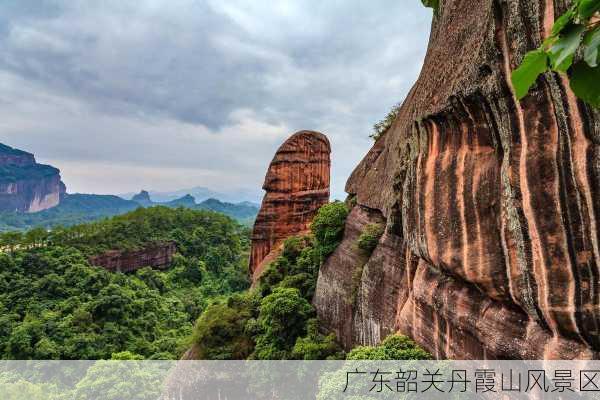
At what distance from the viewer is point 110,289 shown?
3033cm

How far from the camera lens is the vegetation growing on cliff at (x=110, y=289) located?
81.7 ft

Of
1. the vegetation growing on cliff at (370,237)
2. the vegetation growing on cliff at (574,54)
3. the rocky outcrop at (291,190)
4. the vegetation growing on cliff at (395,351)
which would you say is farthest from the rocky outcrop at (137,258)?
the vegetation growing on cliff at (574,54)

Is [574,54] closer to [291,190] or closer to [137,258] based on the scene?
[291,190]

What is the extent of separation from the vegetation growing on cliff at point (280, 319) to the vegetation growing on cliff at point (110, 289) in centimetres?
376

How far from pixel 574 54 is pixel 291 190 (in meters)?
24.8

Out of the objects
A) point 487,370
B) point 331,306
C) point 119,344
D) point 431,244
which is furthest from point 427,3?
point 119,344

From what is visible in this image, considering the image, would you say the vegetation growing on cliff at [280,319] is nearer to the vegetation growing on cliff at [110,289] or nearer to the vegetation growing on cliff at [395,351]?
the vegetation growing on cliff at [110,289]

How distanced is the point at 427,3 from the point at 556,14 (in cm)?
712

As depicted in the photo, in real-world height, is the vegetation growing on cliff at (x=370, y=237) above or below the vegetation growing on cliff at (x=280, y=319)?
above

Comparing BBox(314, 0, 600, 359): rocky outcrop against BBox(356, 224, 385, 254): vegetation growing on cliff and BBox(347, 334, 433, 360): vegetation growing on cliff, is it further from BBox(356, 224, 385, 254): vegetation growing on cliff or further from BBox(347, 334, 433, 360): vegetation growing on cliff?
BBox(356, 224, 385, 254): vegetation growing on cliff

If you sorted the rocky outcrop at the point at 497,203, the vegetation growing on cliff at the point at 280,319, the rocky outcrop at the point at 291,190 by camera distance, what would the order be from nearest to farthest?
the rocky outcrop at the point at 497,203
the vegetation growing on cliff at the point at 280,319
the rocky outcrop at the point at 291,190

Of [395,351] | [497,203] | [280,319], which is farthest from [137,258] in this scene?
[497,203]

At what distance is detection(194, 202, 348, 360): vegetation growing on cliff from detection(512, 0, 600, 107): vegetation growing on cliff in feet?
42.2

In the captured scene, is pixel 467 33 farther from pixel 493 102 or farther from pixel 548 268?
pixel 548 268
